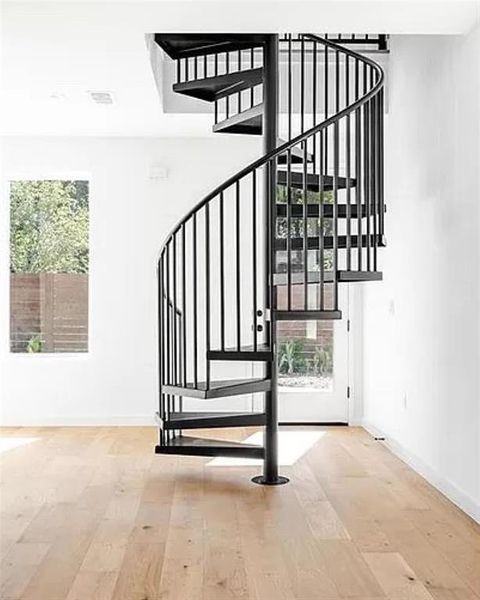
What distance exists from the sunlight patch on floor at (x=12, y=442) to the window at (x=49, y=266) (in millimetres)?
1090

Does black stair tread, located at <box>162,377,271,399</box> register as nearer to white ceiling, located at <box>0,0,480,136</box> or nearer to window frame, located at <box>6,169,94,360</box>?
white ceiling, located at <box>0,0,480,136</box>

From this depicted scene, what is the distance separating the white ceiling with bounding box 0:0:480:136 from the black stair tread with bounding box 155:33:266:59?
27 cm

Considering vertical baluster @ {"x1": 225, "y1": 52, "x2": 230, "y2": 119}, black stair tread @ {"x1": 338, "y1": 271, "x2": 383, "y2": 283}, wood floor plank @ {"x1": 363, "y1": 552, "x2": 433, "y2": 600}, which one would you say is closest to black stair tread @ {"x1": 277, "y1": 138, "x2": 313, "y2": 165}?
vertical baluster @ {"x1": 225, "y1": 52, "x2": 230, "y2": 119}

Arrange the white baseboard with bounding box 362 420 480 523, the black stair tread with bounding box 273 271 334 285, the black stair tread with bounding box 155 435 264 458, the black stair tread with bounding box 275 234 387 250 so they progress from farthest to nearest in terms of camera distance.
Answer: the black stair tread with bounding box 155 435 264 458 → the black stair tread with bounding box 275 234 387 250 → the black stair tread with bounding box 273 271 334 285 → the white baseboard with bounding box 362 420 480 523

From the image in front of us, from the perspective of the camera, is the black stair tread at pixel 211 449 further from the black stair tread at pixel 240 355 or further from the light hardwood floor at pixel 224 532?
the black stair tread at pixel 240 355

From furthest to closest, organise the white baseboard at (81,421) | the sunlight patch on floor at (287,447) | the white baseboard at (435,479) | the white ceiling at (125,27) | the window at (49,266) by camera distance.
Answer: the window at (49,266) < the white baseboard at (81,421) < the sunlight patch on floor at (287,447) < the white baseboard at (435,479) < the white ceiling at (125,27)

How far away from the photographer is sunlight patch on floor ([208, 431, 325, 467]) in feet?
20.1

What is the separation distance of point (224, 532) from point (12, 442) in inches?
127

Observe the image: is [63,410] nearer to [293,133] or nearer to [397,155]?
[293,133]

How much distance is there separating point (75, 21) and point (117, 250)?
343 centimetres

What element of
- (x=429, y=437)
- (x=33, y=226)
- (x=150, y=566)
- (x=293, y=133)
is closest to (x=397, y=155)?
(x=293, y=133)

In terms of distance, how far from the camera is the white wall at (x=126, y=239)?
7.92 meters

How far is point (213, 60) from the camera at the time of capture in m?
6.73

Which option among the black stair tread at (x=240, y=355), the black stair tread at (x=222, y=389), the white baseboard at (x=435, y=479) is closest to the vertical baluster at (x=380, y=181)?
the black stair tread at (x=240, y=355)
